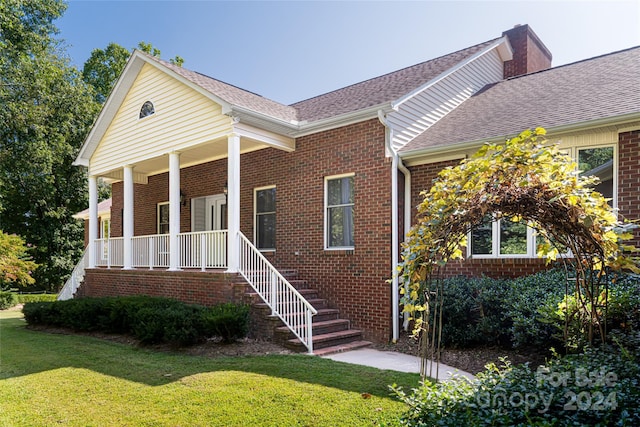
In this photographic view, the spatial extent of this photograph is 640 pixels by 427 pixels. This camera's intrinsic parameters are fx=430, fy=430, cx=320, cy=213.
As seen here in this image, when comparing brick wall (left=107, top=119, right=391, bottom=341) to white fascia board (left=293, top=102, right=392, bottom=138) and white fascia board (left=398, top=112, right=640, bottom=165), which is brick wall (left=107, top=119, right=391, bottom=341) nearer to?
white fascia board (left=293, top=102, right=392, bottom=138)

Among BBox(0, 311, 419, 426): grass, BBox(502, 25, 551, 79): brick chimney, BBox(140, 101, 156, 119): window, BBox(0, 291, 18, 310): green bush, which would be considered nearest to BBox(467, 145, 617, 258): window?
BBox(0, 311, 419, 426): grass

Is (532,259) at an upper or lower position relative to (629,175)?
lower

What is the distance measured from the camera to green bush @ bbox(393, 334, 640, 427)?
2693 mm

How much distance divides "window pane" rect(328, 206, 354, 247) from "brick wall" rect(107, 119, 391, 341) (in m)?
0.23

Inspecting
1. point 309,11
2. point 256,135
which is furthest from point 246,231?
point 309,11

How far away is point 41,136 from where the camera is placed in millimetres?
22234

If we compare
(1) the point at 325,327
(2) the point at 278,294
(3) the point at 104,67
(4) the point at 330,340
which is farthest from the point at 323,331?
(3) the point at 104,67

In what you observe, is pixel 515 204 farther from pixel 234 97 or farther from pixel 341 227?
pixel 234 97

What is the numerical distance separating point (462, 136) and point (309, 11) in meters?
5.54

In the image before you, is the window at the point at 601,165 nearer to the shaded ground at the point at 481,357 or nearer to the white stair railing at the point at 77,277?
the shaded ground at the point at 481,357

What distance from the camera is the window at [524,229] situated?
693cm

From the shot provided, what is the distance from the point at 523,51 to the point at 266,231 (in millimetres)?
9228

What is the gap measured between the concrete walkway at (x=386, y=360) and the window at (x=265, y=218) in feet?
13.3

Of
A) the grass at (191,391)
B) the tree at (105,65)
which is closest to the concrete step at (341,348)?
the grass at (191,391)
